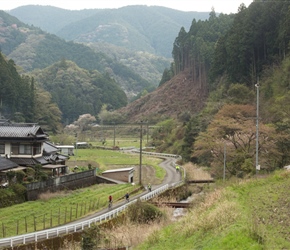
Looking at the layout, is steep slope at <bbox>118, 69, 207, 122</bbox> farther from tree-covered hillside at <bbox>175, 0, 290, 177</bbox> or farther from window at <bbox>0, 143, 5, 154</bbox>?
window at <bbox>0, 143, 5, 154</bbox>

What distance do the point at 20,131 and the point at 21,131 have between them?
82 mm

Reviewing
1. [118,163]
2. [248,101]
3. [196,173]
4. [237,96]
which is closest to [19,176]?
[196,173]

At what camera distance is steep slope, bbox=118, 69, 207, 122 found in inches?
3420

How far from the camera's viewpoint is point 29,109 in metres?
81.2

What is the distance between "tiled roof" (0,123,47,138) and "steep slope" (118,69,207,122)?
4882 centimetres

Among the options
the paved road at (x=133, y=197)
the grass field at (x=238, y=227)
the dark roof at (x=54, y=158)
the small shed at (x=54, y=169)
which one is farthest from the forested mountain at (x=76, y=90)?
the grass field at (x=238, y=227)

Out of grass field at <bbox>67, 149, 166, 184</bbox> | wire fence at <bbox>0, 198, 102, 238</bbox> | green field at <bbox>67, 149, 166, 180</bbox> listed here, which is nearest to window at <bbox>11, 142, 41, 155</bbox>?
grass field at <bbox>67, 149, 166, 184</bbox>

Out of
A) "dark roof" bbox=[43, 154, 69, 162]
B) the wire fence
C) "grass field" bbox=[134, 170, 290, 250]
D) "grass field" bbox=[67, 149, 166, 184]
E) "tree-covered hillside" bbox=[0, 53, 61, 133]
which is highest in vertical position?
"tree-covered hillside" bbox=[0, 53, 61, 133]

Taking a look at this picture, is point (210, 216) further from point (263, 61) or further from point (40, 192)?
point (263, 61)

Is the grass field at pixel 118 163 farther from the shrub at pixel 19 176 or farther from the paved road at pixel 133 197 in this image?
the shrub at pixel 19 176

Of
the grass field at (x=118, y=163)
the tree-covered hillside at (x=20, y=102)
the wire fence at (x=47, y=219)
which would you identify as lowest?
the grass field at (x=118, y=163)

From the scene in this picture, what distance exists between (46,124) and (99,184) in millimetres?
47788

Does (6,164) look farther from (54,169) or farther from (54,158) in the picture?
(54,158)

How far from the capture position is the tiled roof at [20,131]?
35906mm
